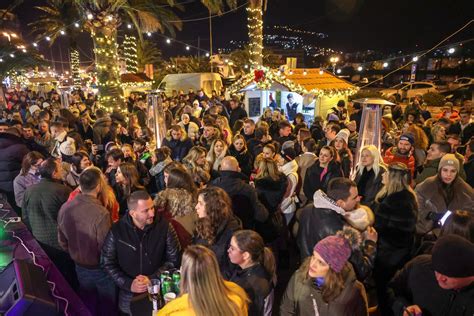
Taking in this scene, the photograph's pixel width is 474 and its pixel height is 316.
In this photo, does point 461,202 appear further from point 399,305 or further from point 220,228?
point 220,228

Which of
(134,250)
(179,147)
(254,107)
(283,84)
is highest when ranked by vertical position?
(283,84)

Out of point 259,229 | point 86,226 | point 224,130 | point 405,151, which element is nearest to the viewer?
point 86,226

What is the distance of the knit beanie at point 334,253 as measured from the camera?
243 cm

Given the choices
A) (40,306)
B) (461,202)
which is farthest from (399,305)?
(40,306)

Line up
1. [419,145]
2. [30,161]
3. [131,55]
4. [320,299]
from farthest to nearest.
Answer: [131,55] → [419,145] → [30,161] → [320,299]

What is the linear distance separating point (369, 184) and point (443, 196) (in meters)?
1.09

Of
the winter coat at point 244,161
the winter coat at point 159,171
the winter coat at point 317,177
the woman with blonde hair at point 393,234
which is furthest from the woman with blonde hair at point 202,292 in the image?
the winter coat at point 244,161

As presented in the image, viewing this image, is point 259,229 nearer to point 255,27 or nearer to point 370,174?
point 370,174

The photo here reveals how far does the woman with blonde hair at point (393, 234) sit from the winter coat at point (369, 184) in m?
1.22

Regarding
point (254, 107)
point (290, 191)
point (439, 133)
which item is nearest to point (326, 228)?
point (290, 191)

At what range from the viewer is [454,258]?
2361mm

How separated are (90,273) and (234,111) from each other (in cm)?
826

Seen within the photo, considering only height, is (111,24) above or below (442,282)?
above

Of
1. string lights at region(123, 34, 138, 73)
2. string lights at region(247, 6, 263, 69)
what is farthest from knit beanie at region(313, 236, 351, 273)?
string lights at region(123, 34, 138, 73)
